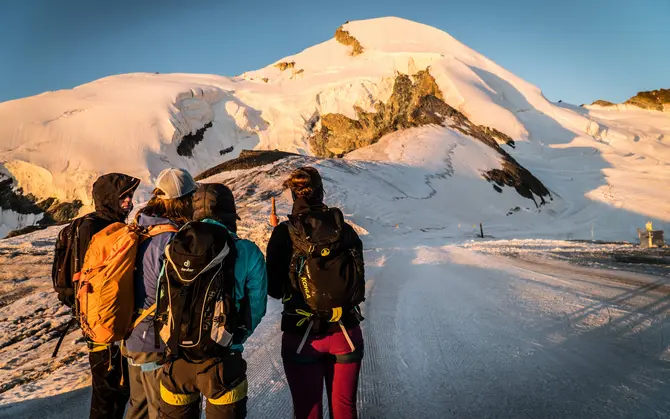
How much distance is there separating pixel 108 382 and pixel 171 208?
1.45 meters

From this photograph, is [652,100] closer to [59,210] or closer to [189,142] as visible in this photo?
[189,142]

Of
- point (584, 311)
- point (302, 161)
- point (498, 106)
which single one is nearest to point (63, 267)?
point (584, 311)

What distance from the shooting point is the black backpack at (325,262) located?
91.0 inches

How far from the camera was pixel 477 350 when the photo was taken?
14.6 ft

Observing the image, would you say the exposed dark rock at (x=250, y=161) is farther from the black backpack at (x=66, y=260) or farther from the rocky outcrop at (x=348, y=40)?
the rocky outcrop at (x=348, y=40)

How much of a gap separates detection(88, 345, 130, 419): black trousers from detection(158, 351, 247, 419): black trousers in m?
0.96

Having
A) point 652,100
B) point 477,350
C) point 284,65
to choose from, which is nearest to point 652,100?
point 652,100

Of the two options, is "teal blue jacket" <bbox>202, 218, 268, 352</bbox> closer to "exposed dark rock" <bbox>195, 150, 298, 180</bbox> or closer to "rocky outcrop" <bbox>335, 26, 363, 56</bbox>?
"exposed dark rock" <bbox>195, 150, 298, 180</bbox>

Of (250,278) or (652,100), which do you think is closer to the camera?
(250,278)

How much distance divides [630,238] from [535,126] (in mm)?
34550

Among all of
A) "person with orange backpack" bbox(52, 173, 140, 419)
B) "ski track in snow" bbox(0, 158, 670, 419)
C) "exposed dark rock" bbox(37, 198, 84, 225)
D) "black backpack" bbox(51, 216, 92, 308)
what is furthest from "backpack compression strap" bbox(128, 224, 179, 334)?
"exposed dark rock" bbox(37, 198, 84, 225)

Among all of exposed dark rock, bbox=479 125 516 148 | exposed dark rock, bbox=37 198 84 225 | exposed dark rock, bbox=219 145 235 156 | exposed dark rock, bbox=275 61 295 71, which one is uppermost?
exposed dark rock, bbox=275 61 295 71

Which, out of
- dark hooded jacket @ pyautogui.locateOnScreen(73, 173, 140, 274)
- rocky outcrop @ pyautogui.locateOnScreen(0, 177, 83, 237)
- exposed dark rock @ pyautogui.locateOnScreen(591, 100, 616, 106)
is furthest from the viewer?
exposed dark rock @ pyautogui.locateOnScreen(591, 100, 616, 106)

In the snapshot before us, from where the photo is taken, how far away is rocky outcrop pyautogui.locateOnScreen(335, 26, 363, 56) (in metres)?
79.1
